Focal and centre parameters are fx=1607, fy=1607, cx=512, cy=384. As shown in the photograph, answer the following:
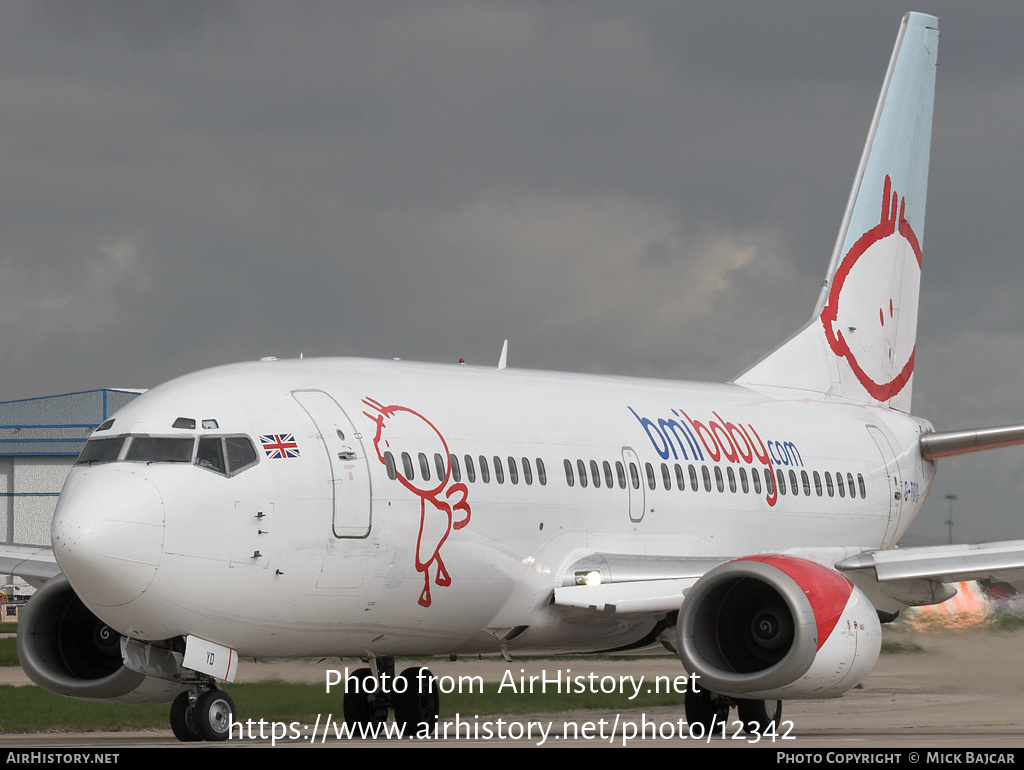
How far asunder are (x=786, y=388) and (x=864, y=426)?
1.36 m

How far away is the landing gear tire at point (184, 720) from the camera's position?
15.0 metres

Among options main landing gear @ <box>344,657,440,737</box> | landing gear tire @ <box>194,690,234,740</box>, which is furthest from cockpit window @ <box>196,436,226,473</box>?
main landing gear @ <box>344,657,440,737</box>

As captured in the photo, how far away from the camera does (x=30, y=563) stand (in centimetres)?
1859

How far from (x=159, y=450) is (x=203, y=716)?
2.49 metres

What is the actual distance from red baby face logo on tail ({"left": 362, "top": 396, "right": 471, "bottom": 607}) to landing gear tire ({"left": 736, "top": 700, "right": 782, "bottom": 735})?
516 cm

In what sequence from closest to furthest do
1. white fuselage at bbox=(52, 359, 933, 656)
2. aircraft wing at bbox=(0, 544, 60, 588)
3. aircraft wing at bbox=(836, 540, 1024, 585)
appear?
white fuselage at bbox=(52, 359, 933, 656) < aircraft wing at bbox=(836, 540, 1024, 585) < aircraft wing at bbox=(0, 544, 60, 588)

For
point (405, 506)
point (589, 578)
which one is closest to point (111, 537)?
point (405, 506)

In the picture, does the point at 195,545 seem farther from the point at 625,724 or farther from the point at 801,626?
the point at 625,724

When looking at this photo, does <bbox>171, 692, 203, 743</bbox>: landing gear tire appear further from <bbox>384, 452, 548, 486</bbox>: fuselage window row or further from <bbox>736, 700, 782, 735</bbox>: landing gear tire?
<bbox>736, 700, 782, 735</bbox>: landing gear tire

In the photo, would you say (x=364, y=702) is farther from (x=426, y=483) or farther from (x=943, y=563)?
(x=943, y=563)

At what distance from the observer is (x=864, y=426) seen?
25.4m

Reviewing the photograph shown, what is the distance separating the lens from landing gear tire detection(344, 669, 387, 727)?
19969mm

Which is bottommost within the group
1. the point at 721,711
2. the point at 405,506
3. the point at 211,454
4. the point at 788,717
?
the point at 721,711

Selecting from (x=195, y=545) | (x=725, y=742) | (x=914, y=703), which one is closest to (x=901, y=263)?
(x=914, y=703)
